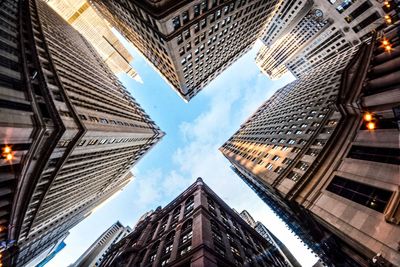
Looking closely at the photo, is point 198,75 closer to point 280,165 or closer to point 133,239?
point 280,165

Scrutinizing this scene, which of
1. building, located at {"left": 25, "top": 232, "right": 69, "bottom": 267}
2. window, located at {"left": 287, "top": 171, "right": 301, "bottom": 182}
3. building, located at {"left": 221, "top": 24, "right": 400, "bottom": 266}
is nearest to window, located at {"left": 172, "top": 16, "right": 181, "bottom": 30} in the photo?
building, located at {"left": 221, "top": 24, "right": 400, "bottom": 266}

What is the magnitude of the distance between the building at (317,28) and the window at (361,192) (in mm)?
43617

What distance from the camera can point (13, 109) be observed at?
2261 cm

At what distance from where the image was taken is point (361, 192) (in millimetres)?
23375

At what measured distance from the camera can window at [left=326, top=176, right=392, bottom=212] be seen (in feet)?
68.9

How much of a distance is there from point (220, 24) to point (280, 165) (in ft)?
96.8

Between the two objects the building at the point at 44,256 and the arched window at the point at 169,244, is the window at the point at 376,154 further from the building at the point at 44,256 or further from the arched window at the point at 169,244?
the building at the point at 44,256

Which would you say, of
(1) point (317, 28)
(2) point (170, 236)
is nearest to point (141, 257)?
(2) point (170, 236)

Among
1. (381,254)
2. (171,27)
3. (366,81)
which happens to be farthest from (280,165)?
(171,27)

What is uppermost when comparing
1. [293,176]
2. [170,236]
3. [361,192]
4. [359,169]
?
[170,236]

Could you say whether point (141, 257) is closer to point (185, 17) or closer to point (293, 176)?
point (293, 176)

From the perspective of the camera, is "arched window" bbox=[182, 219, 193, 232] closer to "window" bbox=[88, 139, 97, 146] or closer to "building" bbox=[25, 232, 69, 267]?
"window" bbox=[88, 139, 97, 146]

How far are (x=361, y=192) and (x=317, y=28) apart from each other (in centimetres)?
10262

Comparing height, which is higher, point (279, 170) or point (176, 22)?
point (176, 22)
